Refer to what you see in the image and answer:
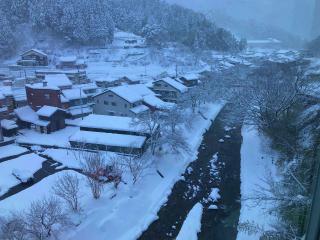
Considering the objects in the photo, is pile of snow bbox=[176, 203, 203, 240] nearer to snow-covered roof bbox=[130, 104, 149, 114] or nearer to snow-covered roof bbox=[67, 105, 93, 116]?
snow-covered roof bbox=[130, 104, 149, 114]

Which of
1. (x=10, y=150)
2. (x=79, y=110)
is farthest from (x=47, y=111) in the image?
(x=10, y=150)

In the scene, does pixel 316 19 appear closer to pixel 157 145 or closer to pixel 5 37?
pixel 157 145

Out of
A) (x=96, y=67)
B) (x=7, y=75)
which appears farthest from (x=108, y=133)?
(x=96, y=67)

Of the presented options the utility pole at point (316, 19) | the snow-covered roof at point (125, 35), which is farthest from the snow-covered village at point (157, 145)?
the snow-covered roof at point (125, 35)

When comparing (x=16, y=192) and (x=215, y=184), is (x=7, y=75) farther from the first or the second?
(x=215, y=184)

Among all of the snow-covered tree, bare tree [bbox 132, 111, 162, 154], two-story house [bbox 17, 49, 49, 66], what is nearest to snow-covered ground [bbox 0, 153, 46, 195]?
bare tree [bbox 132, 111, 162, 154]

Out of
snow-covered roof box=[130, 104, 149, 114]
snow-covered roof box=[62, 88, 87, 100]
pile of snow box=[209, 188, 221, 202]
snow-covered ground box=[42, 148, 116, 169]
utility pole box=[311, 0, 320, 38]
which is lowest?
pile of snow box=[209, 188, 221, 202]
